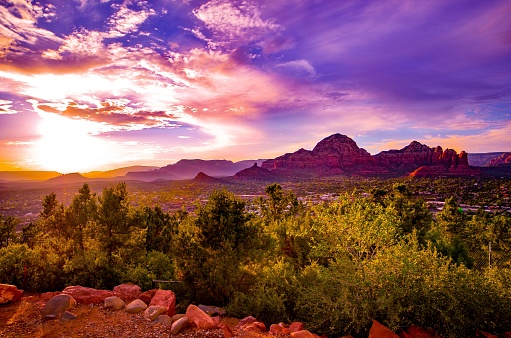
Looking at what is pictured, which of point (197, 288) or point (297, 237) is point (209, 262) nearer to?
point (197, 288)

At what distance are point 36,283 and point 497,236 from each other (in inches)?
2102

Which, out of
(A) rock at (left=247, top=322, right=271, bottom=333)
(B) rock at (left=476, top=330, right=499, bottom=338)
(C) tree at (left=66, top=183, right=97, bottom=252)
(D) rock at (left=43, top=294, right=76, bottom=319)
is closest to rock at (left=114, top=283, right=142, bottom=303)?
(D) rock at (left=43, top=294, right=76, bottom=319)

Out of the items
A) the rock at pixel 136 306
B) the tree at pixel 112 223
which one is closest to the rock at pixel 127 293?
the rock at pixel 136 306

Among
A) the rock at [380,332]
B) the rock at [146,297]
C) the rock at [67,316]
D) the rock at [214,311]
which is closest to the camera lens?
the rock at [380,332]

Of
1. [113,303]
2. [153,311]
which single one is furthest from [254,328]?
[113,303]

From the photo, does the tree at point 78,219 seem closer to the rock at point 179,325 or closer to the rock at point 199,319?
the rock at point 199,319

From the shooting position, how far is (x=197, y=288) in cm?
1970

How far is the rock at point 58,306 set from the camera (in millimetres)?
13734

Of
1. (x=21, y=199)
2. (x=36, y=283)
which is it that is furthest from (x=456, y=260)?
(x=21, y=199)

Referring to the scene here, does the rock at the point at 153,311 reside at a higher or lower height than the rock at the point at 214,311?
higher

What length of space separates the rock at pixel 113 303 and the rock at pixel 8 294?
5.27m

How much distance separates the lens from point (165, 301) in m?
14.8

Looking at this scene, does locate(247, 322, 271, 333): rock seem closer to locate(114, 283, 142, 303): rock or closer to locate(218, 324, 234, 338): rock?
locate(218, 324, 234, 338): rock

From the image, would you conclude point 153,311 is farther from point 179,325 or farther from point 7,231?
point 7,231
